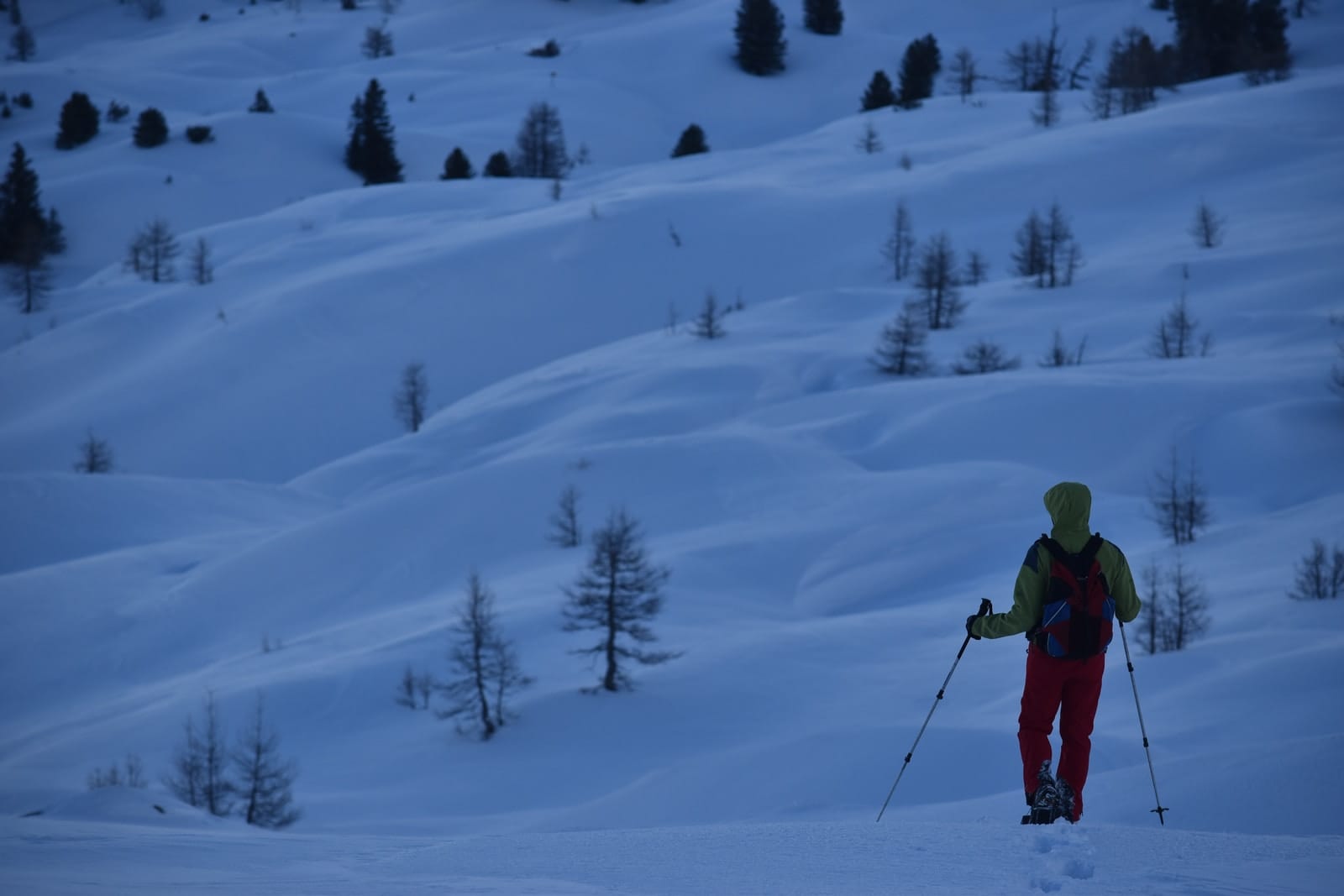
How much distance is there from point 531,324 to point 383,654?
25.2m

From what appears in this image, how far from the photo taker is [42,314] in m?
49.7

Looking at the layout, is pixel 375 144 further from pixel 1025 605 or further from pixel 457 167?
pixel 1025 605

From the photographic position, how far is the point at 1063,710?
600 cm

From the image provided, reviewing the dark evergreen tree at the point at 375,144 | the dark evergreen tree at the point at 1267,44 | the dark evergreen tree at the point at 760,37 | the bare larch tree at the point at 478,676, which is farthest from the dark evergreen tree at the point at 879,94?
the bare larch tree at the point at 478,676

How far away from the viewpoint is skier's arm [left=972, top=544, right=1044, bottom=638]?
573 centimetres

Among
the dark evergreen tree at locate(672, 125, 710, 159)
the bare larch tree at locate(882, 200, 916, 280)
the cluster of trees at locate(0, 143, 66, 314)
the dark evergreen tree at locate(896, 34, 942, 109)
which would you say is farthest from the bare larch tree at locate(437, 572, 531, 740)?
the dark evergreen tree at locate(896, 34, 942, 109)

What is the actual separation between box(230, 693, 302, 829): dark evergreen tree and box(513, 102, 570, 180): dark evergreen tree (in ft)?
166

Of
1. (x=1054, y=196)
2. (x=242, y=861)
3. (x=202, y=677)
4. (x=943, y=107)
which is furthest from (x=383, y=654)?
(x=943, y=107)

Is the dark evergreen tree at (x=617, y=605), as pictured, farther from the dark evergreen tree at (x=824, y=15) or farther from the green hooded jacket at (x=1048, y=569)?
the dark evergreen tree at (x=824, y=15)

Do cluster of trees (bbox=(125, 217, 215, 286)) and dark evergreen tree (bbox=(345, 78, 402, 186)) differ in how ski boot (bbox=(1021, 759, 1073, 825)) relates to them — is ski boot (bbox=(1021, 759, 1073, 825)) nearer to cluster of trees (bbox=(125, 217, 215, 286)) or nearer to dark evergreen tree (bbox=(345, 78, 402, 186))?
cluster of trees (bbox=(125, 217, 215, 286))

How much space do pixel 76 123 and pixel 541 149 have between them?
2722cm

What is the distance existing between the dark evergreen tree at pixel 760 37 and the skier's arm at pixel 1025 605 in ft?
262

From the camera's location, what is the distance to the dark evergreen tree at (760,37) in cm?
7962

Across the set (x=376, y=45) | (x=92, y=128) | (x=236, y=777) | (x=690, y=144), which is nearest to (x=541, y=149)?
(x=690, y=144)
